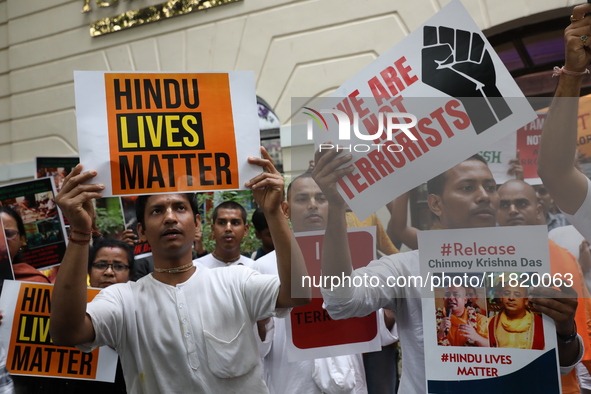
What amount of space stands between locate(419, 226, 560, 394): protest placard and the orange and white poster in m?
0.80

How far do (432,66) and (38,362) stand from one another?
2239 millimetres

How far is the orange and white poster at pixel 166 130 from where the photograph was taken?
7.44 feet

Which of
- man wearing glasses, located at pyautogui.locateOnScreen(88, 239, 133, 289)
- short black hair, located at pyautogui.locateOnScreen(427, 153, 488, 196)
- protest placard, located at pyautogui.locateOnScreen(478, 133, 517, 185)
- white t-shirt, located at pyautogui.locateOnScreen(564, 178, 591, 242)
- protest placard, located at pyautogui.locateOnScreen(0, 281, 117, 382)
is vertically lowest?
protest placard, located at pyautogui.locateOnScreen(0, 281, 117, 382)

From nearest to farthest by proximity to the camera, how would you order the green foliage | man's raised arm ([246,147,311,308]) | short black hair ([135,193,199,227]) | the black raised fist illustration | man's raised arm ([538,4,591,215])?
man's raised arm ([538,4,591,215])
the black raised fist illustration
man's raised arm ([246,147,311,308])
short black hair ([135,193,199,227])
the green foliage

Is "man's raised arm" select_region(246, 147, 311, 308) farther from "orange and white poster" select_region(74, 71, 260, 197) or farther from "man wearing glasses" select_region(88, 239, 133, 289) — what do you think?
"man wearing glasses" select_region(88, 239, 133, 289)

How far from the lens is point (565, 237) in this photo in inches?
78.5

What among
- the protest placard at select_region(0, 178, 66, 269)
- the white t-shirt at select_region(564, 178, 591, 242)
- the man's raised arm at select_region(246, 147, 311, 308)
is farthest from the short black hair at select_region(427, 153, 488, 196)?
the protest placard at select_region(0, 178, 66, 269)

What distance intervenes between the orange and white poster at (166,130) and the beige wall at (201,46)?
4385 millimetres

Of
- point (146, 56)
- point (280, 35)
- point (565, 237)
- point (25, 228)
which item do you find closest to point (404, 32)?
point (280, 35)

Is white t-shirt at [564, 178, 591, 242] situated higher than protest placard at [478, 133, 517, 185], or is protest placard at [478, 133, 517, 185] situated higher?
protest placard at [478, 133, 517, 185]

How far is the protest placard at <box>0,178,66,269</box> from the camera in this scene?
3.75 meters

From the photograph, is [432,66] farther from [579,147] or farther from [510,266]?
[510,266]

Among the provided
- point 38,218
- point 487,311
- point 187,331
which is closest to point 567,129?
point 487,311

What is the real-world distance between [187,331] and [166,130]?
0.75 metres
